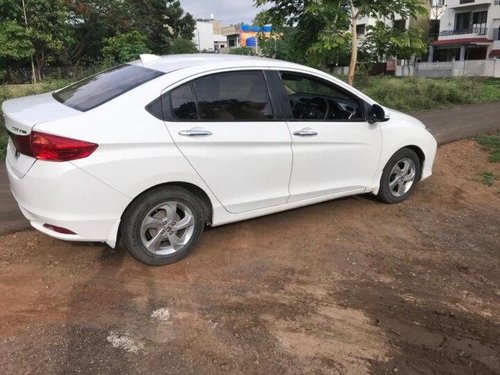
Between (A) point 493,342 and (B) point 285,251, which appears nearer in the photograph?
(A) point 493,342

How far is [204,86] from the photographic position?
13.6 feet

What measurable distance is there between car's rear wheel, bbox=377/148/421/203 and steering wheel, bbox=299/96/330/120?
1.02m

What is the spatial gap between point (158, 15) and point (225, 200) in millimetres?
49840

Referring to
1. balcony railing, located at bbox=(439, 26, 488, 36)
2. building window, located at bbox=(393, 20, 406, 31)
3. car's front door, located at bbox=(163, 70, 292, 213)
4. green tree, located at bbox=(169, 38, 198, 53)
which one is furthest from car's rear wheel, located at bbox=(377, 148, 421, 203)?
→ balcony railing, located at bbox=(439, 26, 488, 36)

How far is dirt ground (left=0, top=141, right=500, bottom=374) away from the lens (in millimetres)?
2998

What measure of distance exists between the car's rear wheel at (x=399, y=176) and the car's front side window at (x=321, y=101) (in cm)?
81

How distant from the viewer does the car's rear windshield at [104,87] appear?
3.96 metres

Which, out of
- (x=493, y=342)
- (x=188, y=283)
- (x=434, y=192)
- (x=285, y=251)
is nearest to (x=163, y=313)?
(x=188, y=283)

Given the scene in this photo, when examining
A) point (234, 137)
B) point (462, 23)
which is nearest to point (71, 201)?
point (234, 137)

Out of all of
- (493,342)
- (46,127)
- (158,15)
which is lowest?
(493,342)

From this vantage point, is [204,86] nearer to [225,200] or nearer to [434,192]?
[225,200]

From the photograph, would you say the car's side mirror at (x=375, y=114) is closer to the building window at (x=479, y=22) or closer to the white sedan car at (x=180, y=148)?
the white sedan car at (x=180, y=148)

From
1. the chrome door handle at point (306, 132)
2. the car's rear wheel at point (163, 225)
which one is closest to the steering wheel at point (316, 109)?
the chrome door handle at point (306, 132)

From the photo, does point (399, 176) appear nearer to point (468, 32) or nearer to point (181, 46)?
point (181, 46)
